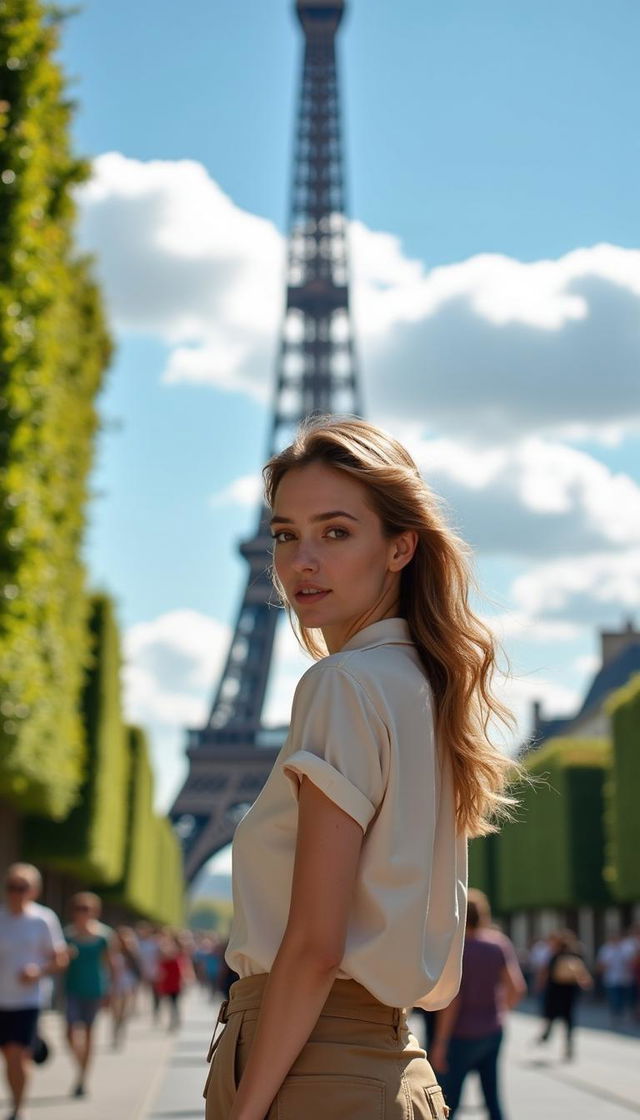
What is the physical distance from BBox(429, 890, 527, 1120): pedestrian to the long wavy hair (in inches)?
247

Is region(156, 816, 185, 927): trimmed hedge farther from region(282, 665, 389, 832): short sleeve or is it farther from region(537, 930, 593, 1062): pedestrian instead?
region(282, 665, 389, 832): short sleeve

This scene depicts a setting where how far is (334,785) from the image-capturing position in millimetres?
2443

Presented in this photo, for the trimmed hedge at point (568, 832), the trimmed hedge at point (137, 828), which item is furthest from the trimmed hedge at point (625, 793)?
the trimmed hedge at point (137, 828)

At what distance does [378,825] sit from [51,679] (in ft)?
56.2

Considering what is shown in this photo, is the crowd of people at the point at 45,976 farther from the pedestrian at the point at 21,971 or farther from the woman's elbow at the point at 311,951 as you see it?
the woman's elbow at the point at 311,951

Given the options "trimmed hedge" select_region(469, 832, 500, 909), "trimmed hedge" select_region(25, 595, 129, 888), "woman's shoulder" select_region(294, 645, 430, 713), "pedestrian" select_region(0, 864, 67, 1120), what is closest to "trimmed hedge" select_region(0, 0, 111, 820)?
"pedestrian" select_region(0, 864, 67, 1120)

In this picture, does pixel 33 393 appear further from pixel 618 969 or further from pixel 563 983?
pixel 618 969

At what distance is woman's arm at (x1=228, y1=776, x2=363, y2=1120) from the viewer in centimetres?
241

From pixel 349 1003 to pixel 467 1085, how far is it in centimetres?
1405

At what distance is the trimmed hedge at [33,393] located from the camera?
14.9 meters

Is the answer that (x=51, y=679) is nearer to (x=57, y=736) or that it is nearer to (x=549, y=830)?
(x=57, y=736)

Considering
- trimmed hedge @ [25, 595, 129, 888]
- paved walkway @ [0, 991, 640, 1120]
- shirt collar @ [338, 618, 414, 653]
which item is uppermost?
trimmed hedge @ [25, 595, 129, 888]

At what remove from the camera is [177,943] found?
100ft

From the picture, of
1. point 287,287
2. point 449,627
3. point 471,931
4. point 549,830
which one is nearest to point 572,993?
point 471,931
